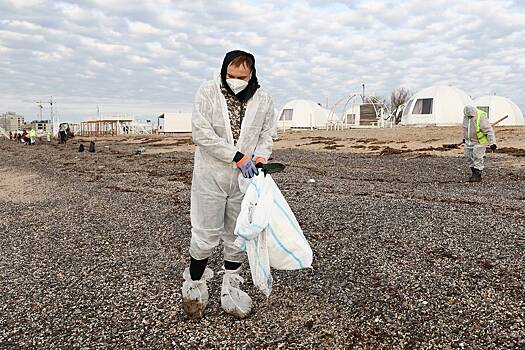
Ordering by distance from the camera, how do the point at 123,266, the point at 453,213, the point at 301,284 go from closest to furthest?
the point at 301,284
the point at 123,266
the point at 453,213

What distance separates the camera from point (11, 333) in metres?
→ 3.75

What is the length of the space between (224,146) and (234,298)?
1.40m

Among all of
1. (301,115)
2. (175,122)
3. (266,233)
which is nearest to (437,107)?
(301,115)

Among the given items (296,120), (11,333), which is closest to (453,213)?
(11,333)

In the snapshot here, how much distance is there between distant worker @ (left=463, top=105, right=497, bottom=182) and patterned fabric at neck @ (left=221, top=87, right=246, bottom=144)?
384 inches

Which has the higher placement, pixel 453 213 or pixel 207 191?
pixel 207 191

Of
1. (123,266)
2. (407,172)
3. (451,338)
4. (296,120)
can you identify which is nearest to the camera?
(451,338)

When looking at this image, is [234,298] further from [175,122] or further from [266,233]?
[175,122]

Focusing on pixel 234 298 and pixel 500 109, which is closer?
pixel 234 298

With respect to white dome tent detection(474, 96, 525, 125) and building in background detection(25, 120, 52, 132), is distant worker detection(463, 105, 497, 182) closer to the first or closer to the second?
white dome tent detection(474, 96, 525, 125)

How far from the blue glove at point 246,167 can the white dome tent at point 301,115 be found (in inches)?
2351

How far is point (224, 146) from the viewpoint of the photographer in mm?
3391

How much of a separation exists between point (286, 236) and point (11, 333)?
248 cm

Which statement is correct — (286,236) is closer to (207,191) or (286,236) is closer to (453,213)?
(207,191)
